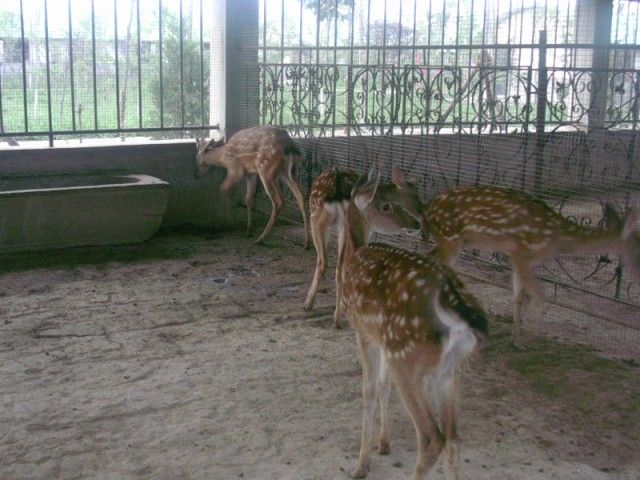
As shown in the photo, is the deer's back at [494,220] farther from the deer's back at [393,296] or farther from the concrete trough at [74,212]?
the concrete trough at [74,212]

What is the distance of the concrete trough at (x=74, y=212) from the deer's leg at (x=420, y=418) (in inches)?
191

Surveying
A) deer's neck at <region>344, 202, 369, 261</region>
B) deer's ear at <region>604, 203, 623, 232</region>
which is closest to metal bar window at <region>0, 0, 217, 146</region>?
deer's neck at <region>344, 202, 369, 261</region>

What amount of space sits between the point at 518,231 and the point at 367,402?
1859 millimetres

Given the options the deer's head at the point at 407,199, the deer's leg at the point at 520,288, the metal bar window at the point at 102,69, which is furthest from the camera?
the metal bar window at the point at 102,69

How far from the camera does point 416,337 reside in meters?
3.37

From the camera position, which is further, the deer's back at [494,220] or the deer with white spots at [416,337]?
the deer's back at [494,220]

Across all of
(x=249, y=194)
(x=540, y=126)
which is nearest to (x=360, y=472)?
(x=540, y=126)

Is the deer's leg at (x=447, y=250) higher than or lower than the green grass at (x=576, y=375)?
higher

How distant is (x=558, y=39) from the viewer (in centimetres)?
1178

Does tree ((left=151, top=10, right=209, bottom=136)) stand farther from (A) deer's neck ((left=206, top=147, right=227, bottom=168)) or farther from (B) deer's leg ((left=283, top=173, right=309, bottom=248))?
(B) deer's leg ((left=283, top=173, right=309, bottom=248))

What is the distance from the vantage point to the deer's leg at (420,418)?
3.33 meters

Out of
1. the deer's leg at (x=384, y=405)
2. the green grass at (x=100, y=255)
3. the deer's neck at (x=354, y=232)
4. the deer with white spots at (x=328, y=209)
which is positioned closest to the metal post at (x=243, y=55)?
the green grass at (x=100, y=255)

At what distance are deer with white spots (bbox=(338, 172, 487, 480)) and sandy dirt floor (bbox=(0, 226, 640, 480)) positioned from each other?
0.33 m

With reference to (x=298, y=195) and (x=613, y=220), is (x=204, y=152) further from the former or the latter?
(x=613, y=220)
